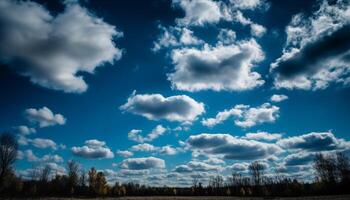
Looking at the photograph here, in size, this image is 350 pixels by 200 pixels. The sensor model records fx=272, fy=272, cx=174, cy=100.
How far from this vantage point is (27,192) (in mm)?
103125

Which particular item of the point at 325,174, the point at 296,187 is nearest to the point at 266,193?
the point at 296,187

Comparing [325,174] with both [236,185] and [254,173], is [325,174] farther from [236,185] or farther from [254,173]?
[236,185]

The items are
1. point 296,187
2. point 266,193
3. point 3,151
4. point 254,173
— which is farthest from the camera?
point 254,173

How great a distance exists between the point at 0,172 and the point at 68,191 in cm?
5031

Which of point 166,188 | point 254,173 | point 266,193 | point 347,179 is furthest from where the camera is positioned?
point 166,188

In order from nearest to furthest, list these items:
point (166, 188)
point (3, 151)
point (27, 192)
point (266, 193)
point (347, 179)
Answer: point (3, 151)
point (347, 179)
point (27, 192)
point (266, 193)
point (166, 188)

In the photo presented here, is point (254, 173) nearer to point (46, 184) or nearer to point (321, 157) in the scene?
point (321, 157)

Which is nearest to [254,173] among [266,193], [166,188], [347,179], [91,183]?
[266,193]

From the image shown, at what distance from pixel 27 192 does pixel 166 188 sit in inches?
3540

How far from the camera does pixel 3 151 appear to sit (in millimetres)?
74312

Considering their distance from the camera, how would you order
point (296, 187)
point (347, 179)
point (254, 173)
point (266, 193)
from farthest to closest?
point (254, 173) < point (266, 193) < point (296, 187) < point (347, 179)

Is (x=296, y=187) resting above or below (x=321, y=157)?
below

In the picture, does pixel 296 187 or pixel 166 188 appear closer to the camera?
pixel 296 187

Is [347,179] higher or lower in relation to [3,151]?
lower
